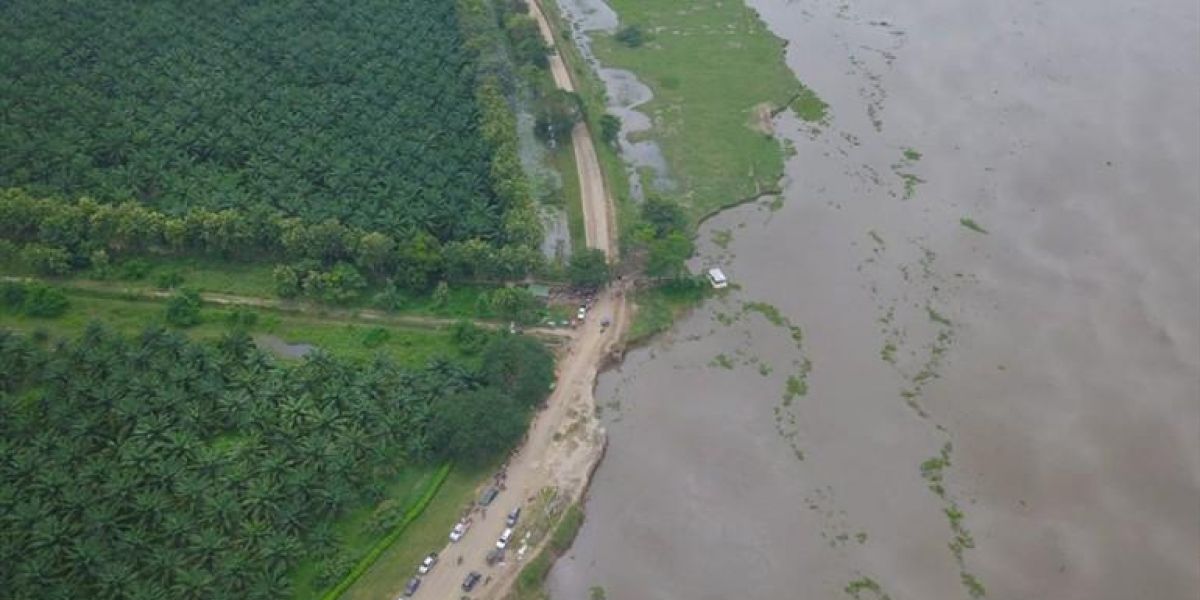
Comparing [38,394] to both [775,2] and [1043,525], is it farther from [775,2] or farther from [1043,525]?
[775,2]


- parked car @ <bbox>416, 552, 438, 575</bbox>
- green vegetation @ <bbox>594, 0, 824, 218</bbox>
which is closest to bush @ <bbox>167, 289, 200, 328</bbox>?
parked car @ <bbox>416, 552, 438, 575</bbox>

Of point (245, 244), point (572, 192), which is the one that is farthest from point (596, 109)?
point (245, 244)

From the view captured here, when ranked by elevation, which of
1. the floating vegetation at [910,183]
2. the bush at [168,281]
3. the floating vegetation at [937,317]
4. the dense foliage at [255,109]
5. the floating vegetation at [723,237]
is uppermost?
the dense foliage at [255,109]

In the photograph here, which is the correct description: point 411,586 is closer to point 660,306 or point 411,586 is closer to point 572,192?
point 660,306

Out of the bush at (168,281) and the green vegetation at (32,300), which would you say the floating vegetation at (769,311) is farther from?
the green vegetation at (32,300)

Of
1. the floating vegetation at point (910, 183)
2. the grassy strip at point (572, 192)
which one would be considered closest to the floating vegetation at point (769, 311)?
the grassy strip at point (572, 192)
